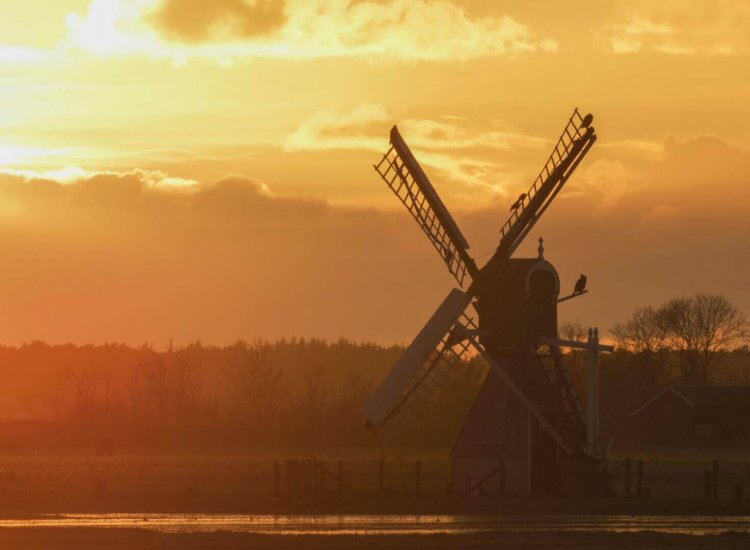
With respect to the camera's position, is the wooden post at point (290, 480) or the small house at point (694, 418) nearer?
the wooden post at point (290, 480)

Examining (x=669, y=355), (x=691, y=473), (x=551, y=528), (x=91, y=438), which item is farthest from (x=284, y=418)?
(x=551, y=528)

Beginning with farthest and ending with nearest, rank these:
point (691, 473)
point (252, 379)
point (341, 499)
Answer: point (252, 379) < point (691, 473) < point (341, 499)

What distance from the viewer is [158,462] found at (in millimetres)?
84250

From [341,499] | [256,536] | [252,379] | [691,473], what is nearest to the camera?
[256,536]

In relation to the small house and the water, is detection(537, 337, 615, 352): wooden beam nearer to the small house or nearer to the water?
the water

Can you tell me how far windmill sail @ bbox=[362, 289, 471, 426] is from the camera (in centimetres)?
5978

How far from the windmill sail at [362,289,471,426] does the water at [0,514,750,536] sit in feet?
29.8

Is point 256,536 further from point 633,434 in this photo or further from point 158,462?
point 633,434

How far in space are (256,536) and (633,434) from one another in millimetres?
78350

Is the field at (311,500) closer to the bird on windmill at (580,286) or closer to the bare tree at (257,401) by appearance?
the bird on windmill at (580,286)

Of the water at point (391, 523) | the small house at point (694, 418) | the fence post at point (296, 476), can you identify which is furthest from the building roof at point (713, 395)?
the water at point (391, 523)

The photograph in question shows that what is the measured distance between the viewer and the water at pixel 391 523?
147 feet

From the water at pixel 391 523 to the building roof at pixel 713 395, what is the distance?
64.3m

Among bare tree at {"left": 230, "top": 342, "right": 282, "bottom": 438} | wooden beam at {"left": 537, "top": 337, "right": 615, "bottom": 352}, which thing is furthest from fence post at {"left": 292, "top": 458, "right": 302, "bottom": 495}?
bare tree at {"left": 230, "top": 342, "right": 282, "bottom": 438}
